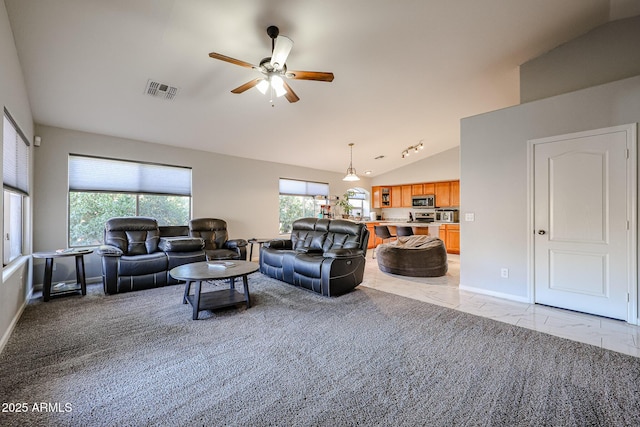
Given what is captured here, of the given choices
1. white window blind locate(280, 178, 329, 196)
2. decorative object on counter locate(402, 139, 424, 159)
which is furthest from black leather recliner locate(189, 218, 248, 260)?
decorative object on counter locate(402, 139, 424, 159)

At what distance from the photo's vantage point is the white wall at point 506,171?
292cm

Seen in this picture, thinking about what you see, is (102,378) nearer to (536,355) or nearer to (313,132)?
(536,355)

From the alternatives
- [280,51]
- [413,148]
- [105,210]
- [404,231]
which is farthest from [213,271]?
[413,148]

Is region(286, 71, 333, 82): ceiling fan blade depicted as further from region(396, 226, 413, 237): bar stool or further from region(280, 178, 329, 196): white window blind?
region(396, 226, 413, 237): bar stool

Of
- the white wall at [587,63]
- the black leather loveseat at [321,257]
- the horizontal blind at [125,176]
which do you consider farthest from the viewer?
the horizontal blind at [125,176]

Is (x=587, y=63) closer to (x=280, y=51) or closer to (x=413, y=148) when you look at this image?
(x=413, y=148)

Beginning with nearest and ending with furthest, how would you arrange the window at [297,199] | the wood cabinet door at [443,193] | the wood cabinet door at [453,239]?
the window at [297,199], the wood cabinet door at [453,239], the wood cabinet door at [443,193]

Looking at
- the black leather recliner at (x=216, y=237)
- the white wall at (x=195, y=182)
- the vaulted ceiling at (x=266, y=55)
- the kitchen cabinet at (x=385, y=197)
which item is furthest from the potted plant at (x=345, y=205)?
the black leather recliner at (x=216, y=237)

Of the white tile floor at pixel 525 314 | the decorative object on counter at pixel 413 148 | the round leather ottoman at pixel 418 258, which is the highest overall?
the decorative object on counter at pixel 413 148

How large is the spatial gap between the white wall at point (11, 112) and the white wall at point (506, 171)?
5.07m

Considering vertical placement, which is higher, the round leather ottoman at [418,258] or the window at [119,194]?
the window at [119,194]

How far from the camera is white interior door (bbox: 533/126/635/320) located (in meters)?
2.75

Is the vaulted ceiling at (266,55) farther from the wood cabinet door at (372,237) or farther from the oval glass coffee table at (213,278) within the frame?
the wood cabinet door at (372,237)

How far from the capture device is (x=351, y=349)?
2205 mm
